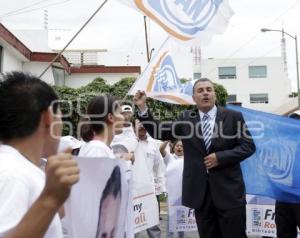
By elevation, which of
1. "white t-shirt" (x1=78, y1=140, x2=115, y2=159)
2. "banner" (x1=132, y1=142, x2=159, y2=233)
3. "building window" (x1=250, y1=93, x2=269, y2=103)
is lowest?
"banner" (x1=132, y1=142, x2=159, y2=233)

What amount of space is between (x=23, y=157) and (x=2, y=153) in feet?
0.23

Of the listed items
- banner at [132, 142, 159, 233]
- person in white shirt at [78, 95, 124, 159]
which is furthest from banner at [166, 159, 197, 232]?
person in white shirt at [78, 95, 124, 159]

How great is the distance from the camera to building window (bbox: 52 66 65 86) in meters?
29.0

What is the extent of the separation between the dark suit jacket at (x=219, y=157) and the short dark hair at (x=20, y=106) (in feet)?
9.12

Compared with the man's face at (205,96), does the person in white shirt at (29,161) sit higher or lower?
lower

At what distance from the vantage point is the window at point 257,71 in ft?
180

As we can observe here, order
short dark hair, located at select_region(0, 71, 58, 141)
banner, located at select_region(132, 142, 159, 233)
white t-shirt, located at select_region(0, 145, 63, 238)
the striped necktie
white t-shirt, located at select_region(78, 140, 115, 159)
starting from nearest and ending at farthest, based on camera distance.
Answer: white t-shirt, located at select_region(0, 145, 63, 238)
short dark hair, located at select_region(0, 71, 58, 141)
white t-shirt, located at select_region(78, 140, 115, 159)
the striped necktie
banner, located at select_region(132, 142, 159, 233)

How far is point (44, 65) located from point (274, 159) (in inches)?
849

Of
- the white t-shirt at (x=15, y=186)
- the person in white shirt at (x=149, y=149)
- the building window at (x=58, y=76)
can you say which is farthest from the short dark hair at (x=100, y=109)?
the building window at (x=58, y=76)

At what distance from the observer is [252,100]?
180 feet

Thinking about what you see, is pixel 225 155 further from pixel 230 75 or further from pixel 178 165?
pixel 230 75

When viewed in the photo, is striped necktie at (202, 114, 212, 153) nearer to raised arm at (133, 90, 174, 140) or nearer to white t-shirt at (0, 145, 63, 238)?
raised arm at (133, 90, 174, 140)

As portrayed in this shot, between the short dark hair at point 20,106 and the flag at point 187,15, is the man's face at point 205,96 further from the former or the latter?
the short dark hair at point 20,106

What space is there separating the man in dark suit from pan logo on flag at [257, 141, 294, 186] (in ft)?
3.16
